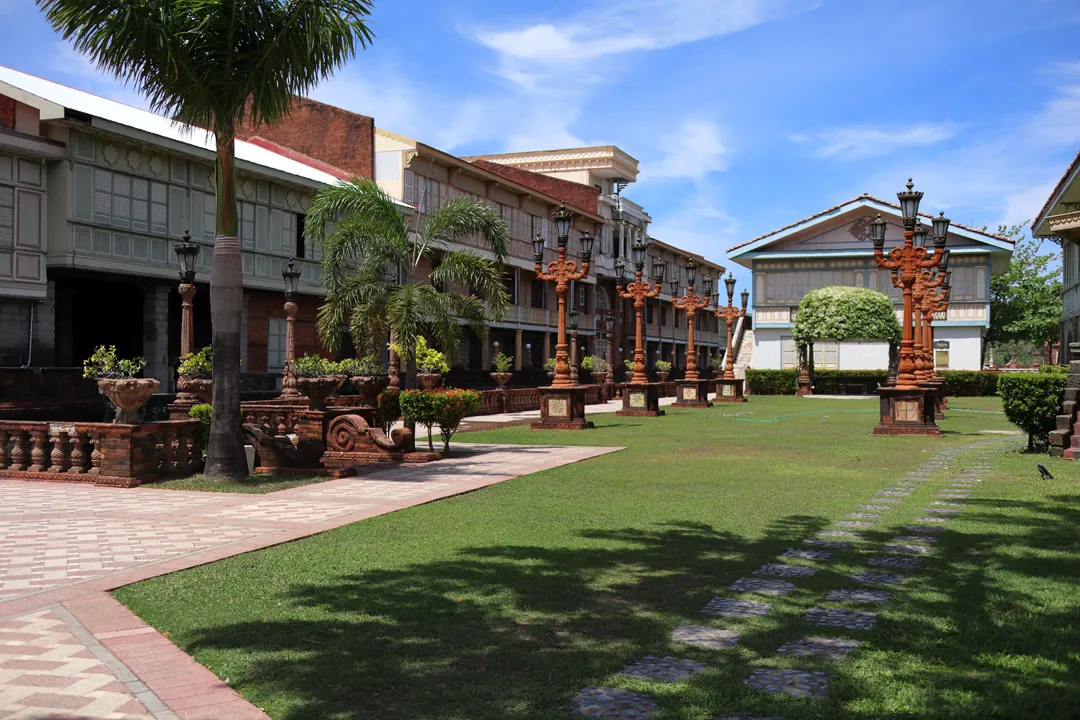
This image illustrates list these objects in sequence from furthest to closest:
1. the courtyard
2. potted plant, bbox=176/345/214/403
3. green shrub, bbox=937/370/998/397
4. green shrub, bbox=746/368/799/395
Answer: green shrub, bbox=746/368/799/395 < green shrub, bbox=937/370/998/397 < potted plant, bbox=176/345/214/403 < the courtyard

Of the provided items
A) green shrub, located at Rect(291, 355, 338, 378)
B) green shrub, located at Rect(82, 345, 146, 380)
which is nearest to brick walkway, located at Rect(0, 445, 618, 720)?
green shrub, located at Rect(291, 355, 338, 378)

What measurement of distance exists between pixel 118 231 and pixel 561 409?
12871 millimetres

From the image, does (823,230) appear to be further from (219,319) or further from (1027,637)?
(1027,637)

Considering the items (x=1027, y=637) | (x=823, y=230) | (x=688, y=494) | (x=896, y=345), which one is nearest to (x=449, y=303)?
(x=688, y=494)

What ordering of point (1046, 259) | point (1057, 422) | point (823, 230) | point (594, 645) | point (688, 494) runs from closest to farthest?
point (594, 645), point (688, 494), point (1057, 422), point (823, 230), point (1046, 259)

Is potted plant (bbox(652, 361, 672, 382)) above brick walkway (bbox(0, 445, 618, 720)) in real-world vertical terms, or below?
above

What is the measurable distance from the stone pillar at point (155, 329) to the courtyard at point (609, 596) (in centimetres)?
1710

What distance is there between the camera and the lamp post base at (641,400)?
28312 millimetres

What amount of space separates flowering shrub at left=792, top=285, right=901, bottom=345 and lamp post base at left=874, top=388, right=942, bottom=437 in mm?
28574

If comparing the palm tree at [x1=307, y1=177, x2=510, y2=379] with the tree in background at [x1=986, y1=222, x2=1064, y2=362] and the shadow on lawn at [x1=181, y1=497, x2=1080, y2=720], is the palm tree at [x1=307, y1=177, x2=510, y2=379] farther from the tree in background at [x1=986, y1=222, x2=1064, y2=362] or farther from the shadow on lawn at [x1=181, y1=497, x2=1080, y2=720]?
the tree in background at [x1=986, y1=222, x2=1064, y2=362]

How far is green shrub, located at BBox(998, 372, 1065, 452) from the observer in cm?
1480

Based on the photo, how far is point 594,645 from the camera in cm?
504

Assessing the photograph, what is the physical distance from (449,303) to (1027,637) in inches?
565

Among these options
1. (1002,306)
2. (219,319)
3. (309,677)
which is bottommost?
(309,677)
